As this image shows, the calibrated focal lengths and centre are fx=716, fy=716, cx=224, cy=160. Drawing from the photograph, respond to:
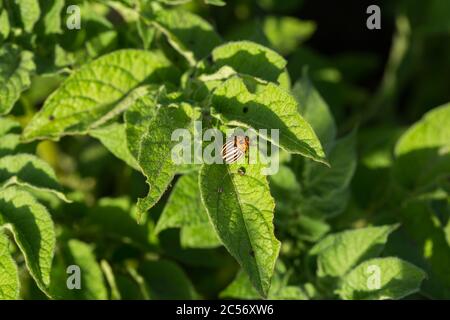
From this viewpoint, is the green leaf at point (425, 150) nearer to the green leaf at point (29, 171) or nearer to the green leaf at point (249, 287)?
the green leaf at point (249, 287)

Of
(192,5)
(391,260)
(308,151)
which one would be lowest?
(391,260)

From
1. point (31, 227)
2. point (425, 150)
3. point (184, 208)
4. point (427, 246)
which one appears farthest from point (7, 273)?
point (425, 150)

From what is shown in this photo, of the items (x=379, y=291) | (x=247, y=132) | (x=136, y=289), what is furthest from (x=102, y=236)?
(x=379, y=291)

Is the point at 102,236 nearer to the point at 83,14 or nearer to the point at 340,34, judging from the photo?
the point at 83,14

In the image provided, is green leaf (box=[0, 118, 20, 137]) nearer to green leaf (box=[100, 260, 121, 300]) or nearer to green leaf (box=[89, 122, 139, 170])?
green leaf (box=[89, 122, 139, 170])

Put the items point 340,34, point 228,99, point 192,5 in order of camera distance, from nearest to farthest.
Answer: point 228,99
point 192,5
point 340,34

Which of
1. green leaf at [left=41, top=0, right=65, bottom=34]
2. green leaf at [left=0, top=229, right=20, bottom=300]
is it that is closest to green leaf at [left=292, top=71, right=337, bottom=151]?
green leaf at [left=41, top=0, right=65, bottom=34]
